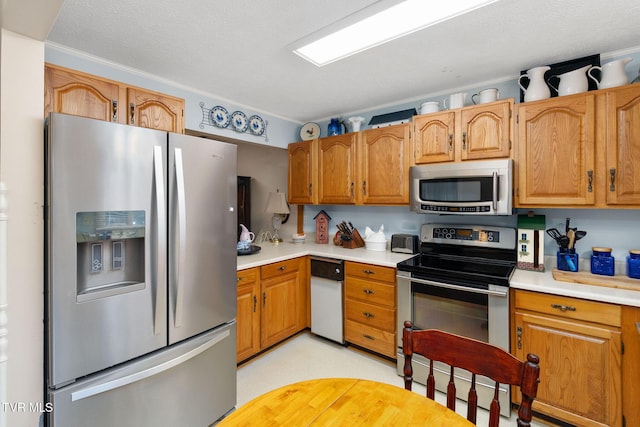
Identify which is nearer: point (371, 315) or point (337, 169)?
point (371, 315)

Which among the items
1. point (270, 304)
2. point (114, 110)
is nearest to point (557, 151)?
point (270, 304)

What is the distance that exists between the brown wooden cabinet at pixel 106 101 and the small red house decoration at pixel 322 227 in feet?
6.07

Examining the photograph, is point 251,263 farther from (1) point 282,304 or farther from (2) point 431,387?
(2) point 431,387

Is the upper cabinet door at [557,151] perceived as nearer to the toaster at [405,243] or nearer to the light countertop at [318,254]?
the toaster at [405,243]

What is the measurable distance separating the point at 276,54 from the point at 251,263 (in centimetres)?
157

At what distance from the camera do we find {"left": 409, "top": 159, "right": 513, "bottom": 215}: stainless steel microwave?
2100 mm

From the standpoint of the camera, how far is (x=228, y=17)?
1.58 metres

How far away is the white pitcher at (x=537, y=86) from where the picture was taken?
2061 millimetres

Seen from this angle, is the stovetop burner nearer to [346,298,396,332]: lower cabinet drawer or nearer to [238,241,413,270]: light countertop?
[238,241,413,270]: light countertop

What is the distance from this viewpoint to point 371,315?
102 inches

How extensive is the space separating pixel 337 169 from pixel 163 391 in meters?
2.31

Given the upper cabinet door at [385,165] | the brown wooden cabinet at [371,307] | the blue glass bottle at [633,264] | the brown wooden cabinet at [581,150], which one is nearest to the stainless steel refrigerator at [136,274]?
the brown wooden cabinet at [371,307]

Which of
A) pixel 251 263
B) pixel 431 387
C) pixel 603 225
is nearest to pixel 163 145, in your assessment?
pixel 251 263

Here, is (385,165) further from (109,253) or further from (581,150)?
(109,253)
